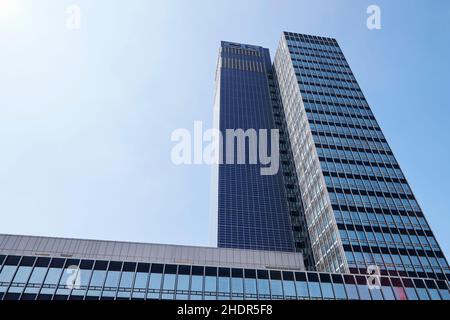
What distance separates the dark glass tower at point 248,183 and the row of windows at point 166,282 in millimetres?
47512

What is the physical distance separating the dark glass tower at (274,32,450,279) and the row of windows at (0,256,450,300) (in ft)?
69.2

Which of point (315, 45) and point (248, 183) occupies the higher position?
point (315, 45)

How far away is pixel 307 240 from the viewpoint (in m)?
99.0

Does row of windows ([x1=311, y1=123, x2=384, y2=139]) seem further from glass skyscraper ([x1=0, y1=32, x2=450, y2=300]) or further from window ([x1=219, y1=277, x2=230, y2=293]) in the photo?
window ([x1=219, y1=277, x2=230, y2=293])

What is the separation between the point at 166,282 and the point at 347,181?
2210 inches

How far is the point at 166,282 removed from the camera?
51.4m

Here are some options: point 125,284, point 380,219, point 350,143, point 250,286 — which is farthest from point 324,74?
point 125,284

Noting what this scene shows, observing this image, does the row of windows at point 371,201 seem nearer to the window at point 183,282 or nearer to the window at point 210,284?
the window at point 210,284

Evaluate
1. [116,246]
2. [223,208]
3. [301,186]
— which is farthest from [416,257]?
[116,246]

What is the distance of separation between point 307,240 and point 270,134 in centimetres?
4777

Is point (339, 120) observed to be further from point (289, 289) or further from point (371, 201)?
point (289, 289)

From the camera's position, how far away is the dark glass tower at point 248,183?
105 metres

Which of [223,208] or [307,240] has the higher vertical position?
[223,208]
